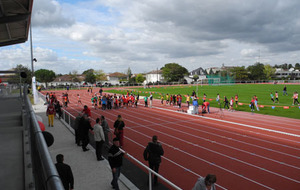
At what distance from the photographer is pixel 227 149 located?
10484 millimetres

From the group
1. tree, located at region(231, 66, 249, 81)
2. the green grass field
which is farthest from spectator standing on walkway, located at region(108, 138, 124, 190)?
tree, located at region(231, 66, 249, 81)

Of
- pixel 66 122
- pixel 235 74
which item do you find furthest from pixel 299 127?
pixel 235 74

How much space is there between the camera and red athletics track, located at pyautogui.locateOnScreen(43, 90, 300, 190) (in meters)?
7.63

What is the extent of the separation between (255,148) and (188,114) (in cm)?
989

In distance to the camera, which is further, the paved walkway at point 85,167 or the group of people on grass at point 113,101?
the group of people on grass at point 113,101

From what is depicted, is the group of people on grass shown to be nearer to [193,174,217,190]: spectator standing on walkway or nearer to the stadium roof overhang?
the stadium roof overhang

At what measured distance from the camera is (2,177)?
2709 mm

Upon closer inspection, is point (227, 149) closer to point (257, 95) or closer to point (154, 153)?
point (154, 153)

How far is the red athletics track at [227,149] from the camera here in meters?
7.63

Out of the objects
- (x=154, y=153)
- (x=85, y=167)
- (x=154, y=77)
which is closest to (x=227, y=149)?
(x=154, y=153)

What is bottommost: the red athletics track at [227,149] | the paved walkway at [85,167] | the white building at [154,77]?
the red athletics track at [227,149]

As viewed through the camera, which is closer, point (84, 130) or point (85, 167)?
point (85, 167)

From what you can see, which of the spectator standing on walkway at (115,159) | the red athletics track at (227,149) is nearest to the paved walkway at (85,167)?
the spectator standing on walkway at (115,159)

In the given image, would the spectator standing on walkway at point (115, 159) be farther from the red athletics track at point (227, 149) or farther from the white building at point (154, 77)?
the white building at point (154, 77)
